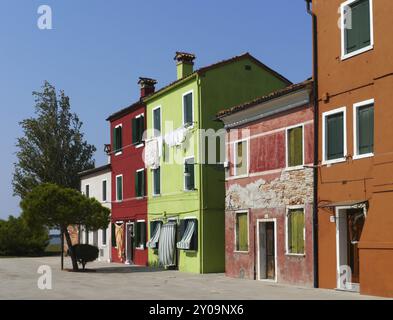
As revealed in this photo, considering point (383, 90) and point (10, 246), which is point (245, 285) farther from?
point (10, 246)

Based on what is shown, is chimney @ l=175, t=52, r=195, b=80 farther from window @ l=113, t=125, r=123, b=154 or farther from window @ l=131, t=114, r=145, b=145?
window @ l=113, t=125, r=123, b=154

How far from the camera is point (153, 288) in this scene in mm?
20812

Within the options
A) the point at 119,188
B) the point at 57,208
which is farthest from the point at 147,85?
the point at 57,208

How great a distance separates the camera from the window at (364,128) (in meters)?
17.8

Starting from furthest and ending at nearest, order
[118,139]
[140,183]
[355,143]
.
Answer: [118,139] < [140,183] < [355,143]

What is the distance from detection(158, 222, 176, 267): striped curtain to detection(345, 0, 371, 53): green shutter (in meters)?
14.4

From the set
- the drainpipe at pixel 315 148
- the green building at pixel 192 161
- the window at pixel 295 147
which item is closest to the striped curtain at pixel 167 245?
the green building at pixel 192 161

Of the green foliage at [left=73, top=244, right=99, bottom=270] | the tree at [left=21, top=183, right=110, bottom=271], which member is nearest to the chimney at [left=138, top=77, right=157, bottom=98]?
the tree at [left=21, top=183, right=110, bottom=271]

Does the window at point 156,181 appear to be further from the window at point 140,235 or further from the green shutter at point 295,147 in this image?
the green shutter at point 295,147

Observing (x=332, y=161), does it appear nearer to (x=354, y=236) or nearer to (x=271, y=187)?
(x=354, y=236)

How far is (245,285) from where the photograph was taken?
69.5 feet

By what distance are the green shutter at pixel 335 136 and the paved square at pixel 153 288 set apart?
4120 millimetres

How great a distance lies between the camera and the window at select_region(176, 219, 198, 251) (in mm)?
28172

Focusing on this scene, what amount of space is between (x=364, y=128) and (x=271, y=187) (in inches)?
209
